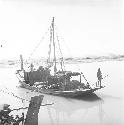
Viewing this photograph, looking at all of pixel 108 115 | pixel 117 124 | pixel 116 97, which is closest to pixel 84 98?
pixel 116 97

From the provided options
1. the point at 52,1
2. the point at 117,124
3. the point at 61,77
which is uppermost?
the point at 52,1

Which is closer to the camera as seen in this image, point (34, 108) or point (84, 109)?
point (34, 108)

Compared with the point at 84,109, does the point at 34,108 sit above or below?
above

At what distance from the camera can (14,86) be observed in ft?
97.7

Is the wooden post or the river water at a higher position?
the wooden post

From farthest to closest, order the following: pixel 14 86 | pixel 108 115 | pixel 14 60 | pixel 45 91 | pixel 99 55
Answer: pixel 99 55, pixel 14 60, pixel 14 86, pixel 45 91, pixel 108 115

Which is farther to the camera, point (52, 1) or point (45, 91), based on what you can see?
point (45, 91)

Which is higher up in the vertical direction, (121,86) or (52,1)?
(52,1)

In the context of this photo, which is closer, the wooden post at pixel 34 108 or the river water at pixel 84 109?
the wooden post at pixel 34 108

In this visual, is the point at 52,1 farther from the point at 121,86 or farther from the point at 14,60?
the point at 14,60

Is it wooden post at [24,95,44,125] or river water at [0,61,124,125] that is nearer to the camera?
wooden post at [24,95,44,125]

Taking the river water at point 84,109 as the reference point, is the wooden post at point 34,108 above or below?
above

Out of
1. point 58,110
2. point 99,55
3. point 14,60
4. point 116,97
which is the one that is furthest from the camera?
point 99,55

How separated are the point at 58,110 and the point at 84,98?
4.10 meters
